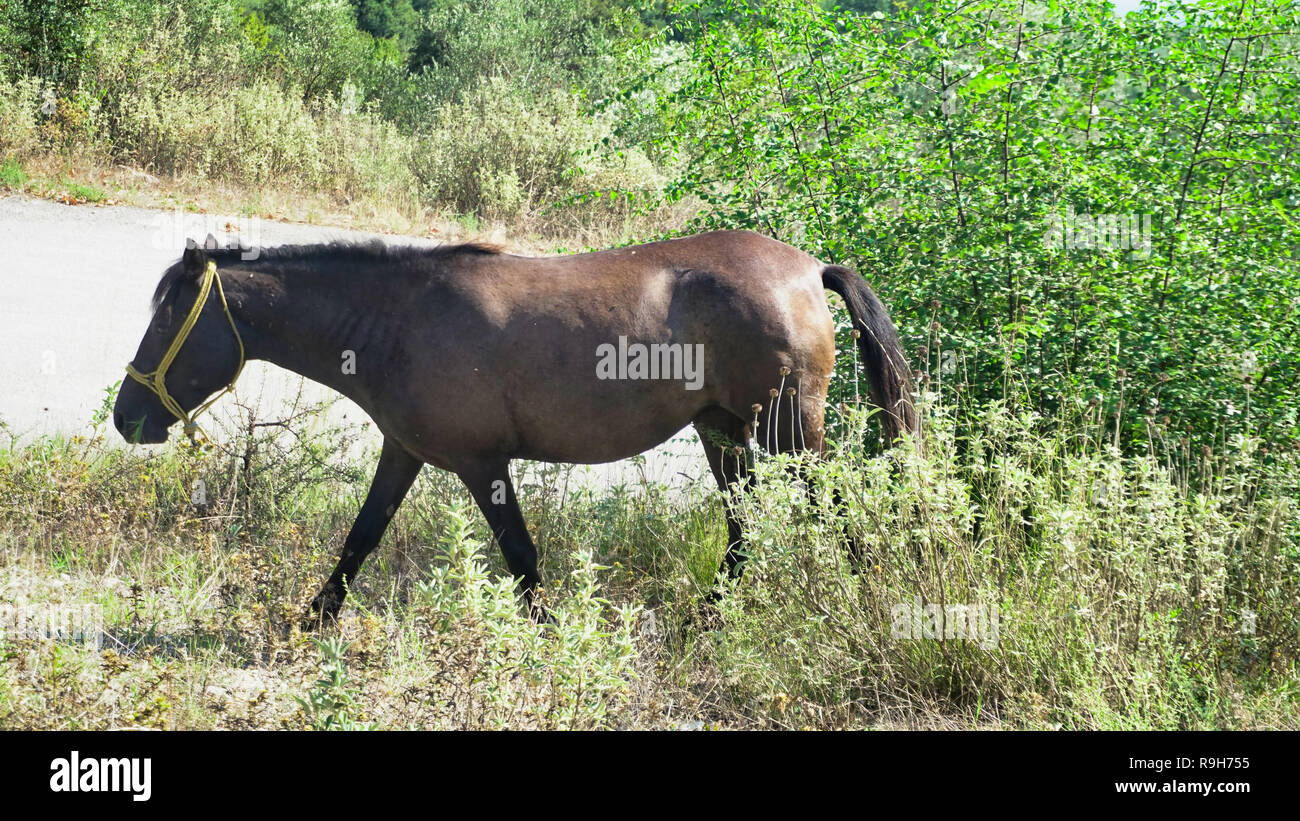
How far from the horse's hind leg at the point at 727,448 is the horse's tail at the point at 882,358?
636mm

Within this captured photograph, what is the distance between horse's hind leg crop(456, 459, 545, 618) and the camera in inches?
187

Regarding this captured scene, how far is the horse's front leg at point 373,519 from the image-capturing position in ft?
15.9

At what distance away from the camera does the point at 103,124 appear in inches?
595

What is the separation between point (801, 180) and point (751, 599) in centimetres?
281

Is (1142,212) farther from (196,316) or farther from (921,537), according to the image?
(196,316)

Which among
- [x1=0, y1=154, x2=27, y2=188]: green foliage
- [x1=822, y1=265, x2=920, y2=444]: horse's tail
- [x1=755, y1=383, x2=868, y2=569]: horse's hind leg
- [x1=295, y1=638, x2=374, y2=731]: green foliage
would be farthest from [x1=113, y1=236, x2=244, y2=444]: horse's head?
[x1=0, y1=154, x2=27, y2=188]: green foliage

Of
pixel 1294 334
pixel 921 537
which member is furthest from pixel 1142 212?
pixel 921 537

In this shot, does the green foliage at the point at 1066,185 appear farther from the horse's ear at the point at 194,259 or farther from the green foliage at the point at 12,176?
the green foliage at the point at 12,176

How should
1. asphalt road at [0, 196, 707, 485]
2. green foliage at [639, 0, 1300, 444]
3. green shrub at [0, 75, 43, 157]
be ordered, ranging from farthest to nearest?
green shrub at [0, 75, 43, 157] → asphalt road at [0, 196, 707, 485] → green foliage at [639, 0, 1300, 444]

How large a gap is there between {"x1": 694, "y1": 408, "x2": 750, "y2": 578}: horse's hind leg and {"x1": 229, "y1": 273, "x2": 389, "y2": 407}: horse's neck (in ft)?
5.22

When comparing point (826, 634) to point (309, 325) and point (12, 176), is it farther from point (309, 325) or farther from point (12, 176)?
point (12, 176)

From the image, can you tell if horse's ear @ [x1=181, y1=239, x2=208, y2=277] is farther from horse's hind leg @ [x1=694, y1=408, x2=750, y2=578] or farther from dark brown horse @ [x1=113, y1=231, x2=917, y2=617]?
horse's hind leg @ [x1=694, y1=408, x2=750, y2=578]
